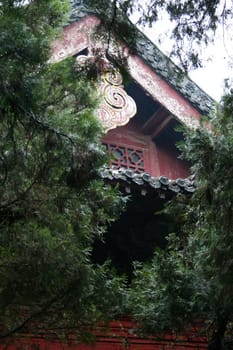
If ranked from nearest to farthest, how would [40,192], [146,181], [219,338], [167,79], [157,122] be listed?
[40,192], [219,338], [146,181], [167,79], [157,122]

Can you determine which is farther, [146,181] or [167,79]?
[167,79]

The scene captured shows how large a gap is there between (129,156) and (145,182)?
229cm

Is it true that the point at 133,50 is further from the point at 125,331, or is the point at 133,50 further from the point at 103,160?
the point at 125,331

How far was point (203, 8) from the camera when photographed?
11.9 ft

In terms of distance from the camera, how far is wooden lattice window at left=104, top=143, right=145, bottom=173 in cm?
732

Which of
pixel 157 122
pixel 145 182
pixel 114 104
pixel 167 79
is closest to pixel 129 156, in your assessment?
pixel 157 122

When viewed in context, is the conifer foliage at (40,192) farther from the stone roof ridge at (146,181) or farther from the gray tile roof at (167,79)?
the gray tile roof at (167,79)

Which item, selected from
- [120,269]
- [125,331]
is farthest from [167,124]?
[125,331]

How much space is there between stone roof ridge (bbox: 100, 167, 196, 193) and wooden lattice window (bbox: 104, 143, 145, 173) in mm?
1952

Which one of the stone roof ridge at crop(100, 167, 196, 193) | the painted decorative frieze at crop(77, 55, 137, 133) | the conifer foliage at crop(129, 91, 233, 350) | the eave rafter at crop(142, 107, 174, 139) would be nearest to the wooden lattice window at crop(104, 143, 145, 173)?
the eave rafter at crop(142, 107, 174, 139)

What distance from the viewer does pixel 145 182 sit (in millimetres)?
5199

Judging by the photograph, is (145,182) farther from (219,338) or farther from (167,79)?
(167,79)

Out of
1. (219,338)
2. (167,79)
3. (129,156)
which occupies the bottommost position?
(219,338)

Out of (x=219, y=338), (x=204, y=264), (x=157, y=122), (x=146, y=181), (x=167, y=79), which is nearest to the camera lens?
(x=219, y=338)
